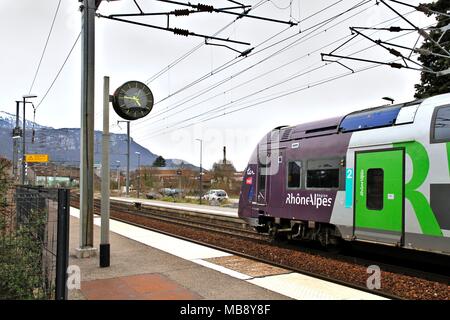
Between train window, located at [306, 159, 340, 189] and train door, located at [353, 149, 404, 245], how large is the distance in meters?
0.82

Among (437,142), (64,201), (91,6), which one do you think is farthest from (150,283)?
(91,6)

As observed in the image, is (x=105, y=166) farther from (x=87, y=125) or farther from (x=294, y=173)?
(x=294, y=173)

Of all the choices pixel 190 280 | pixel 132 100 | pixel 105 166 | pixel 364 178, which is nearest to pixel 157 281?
pixel 190 280

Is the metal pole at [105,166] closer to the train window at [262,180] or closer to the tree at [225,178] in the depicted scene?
the train window at [262,180]

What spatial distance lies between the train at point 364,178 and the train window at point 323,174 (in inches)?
1.0

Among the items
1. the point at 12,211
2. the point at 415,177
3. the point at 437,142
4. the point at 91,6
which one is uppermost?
the point at 91,6

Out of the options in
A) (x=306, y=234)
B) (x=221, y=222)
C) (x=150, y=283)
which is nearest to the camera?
(x=150, y=283)

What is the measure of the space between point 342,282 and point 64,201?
4.98m

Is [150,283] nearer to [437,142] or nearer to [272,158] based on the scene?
[437,142]

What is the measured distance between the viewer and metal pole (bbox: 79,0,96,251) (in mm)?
10516

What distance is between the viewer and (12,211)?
7750 millimetres

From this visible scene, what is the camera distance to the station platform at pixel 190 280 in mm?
6816

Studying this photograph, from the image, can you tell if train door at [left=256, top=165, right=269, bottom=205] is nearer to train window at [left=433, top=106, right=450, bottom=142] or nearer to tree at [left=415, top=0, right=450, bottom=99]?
train window at [left=433, top=106, right=450, bottom=142]

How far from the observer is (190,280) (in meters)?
7.76
